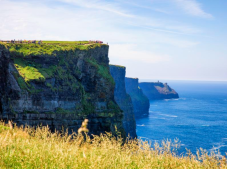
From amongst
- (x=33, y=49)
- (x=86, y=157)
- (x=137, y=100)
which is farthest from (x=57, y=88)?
(x=137, y=100)

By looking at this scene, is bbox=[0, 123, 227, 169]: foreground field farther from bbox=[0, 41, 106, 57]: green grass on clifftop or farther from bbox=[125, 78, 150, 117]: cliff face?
bbox=[125, 78, 150, 117]: cliff face

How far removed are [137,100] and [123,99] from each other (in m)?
50.2

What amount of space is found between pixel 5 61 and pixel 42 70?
32.5ft

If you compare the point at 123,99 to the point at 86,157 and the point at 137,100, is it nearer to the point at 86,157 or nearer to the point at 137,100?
the point at 137,100

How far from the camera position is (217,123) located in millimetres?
117562

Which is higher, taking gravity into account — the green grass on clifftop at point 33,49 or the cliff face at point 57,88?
the green grass on clifftop at point 33,49

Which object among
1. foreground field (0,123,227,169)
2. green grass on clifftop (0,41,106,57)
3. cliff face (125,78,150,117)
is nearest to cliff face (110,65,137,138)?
cliff face (125,78,150,117)

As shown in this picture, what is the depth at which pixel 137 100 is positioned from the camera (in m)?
173

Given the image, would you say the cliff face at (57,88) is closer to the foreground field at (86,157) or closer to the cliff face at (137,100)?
the foreground field at (86,157)

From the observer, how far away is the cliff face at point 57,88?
36812 mm

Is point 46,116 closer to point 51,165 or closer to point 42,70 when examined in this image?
point 42,70

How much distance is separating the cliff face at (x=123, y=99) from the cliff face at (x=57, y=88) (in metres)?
46.0

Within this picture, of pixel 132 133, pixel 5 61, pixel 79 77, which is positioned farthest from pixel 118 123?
pixel 132 133

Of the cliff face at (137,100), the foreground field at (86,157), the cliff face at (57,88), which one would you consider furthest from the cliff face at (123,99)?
the foreground field at (86,157)
